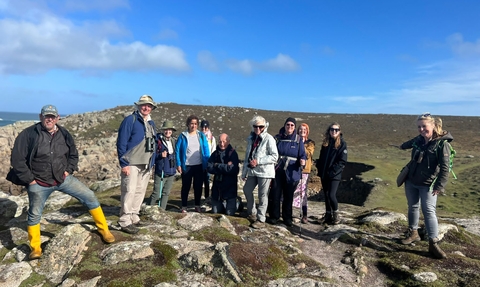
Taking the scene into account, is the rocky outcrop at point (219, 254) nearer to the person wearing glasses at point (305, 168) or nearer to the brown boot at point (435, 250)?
the brown boot at point (435, 250)

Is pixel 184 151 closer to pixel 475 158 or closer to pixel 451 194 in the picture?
pixel 451 194

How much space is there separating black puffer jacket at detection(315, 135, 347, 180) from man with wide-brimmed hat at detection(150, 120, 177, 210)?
13.9ft

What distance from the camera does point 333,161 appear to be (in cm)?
829

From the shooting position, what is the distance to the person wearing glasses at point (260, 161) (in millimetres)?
8062

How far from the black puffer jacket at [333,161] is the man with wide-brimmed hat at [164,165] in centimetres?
424

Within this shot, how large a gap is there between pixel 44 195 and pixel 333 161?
6579 mm

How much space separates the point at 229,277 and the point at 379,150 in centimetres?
3239

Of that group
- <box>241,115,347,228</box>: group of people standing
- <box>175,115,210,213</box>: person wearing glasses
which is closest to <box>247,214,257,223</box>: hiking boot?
<box>241,115,347,228</box>: group of people standing

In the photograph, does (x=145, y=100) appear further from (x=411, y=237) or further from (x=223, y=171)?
(x=411, y=237)

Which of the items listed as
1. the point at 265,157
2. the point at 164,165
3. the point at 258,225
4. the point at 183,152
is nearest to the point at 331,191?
the point at 265,157

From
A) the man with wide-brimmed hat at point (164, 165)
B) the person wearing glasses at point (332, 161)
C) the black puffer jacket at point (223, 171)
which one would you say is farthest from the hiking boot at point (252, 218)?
the man with wide-brimmed hat at point (164, 165)

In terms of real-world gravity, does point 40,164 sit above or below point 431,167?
below

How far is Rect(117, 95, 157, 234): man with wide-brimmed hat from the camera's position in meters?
6.89

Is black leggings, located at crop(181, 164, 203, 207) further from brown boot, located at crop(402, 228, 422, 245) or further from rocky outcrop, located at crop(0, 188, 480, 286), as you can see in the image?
brown boot, located at crop(402, 228, 422, 245)
